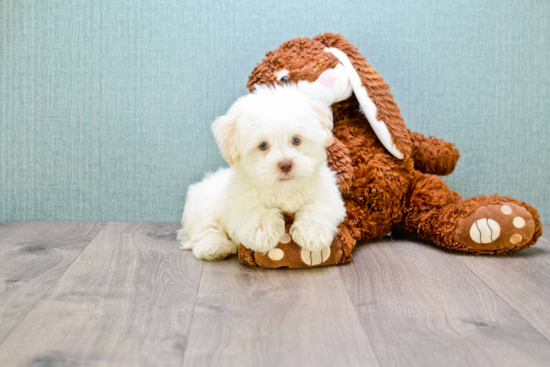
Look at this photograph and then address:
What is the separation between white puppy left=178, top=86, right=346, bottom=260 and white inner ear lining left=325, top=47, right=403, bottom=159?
240mm

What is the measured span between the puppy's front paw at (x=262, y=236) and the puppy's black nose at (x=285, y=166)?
0.68 ft

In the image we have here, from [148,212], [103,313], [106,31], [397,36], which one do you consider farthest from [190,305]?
[397,36]

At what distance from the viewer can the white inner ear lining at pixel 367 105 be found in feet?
5.56

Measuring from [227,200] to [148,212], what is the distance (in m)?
0.67

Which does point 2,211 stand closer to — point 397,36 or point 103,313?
point 103,313

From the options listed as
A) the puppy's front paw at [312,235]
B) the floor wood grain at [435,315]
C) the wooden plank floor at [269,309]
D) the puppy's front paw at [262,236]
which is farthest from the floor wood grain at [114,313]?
the floor wood grain at [435,315]

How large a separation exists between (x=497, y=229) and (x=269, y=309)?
850mm

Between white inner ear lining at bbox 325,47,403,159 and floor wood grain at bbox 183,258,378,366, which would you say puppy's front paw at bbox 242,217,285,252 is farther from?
white inner ear lining at bbox 325,47,403,159

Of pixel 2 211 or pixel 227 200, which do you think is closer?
pixel 227 200

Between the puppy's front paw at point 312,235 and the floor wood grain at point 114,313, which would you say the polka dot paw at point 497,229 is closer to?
the puppy's front paw at point 312,235

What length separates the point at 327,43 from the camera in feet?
5.87

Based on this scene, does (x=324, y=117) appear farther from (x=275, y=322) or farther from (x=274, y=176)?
(x=275, y=322)

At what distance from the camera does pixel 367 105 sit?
66.8 inches

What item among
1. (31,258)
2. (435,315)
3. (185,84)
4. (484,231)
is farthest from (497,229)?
(31,258)
